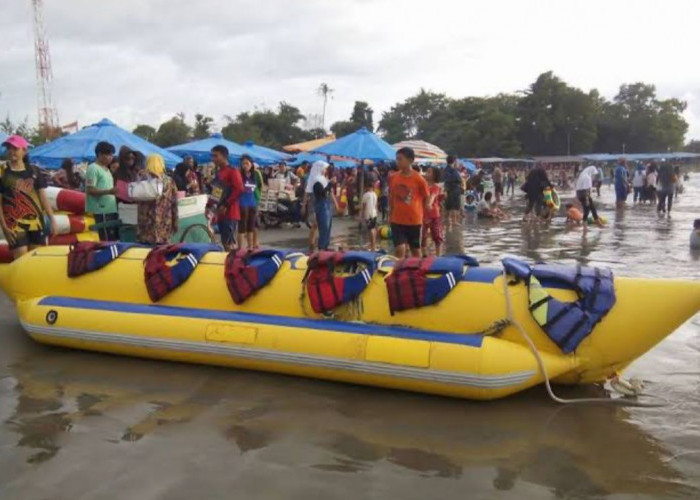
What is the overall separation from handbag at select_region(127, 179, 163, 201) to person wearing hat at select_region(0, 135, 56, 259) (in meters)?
0.80

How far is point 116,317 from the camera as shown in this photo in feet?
15.8

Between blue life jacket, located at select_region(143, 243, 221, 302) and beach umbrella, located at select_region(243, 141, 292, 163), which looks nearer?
blue life jacket, located at select_region(143, 243, 221, 302)

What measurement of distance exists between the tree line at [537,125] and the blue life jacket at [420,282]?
60279 mm

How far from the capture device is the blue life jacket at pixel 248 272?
4691mm

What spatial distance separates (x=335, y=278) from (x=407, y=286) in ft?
1.71

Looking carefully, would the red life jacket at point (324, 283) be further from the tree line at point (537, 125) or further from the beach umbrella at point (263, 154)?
the tree line at point (537, 125)

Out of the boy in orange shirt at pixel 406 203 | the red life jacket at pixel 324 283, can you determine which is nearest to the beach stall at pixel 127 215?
the boy in orange shirt at pixel 406 203

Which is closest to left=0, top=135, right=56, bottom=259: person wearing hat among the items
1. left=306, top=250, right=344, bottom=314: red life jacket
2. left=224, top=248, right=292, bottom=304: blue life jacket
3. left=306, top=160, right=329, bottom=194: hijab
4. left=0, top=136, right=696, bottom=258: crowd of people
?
left=0, top=136, right=696, bottom=258: crowd of people

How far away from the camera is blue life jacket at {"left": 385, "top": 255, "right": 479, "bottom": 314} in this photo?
4.24 m

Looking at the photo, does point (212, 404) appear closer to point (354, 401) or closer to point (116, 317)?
point (354, 401)

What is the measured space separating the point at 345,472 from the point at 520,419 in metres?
1.21

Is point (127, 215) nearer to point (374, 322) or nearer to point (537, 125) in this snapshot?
point (374, 322)

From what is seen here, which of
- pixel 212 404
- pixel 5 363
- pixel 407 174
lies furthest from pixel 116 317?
pixel 407 174

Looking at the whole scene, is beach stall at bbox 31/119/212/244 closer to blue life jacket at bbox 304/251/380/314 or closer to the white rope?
blue life jacket at bbox 304/251/380/314
